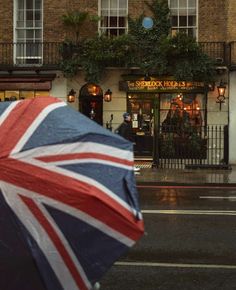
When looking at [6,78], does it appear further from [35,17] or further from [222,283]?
[222,283]

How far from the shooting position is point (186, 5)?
76.3 ft

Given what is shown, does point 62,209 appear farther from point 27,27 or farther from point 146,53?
point 27,27

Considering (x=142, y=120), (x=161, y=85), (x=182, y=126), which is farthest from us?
(x=142, y=120)

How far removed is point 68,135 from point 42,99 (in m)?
0.32

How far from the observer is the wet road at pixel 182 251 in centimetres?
571

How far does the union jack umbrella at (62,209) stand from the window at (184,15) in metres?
21.4

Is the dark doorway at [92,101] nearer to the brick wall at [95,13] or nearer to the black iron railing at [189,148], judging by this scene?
the brick wall at [95,13]

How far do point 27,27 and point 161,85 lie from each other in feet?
19.5

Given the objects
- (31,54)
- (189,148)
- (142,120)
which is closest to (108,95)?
(142,120)

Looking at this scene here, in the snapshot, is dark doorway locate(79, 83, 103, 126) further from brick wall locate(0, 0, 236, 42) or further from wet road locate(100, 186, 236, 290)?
wet road locate(100, 186, 236, 290)

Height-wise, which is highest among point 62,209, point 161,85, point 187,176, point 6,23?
point 6,23

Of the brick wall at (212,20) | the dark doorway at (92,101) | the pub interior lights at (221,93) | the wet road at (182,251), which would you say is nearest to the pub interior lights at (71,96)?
the dark doorway at (92,101)

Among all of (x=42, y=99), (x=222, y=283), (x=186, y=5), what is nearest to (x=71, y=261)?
(x=42, y=99)

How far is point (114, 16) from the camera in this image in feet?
77.6
